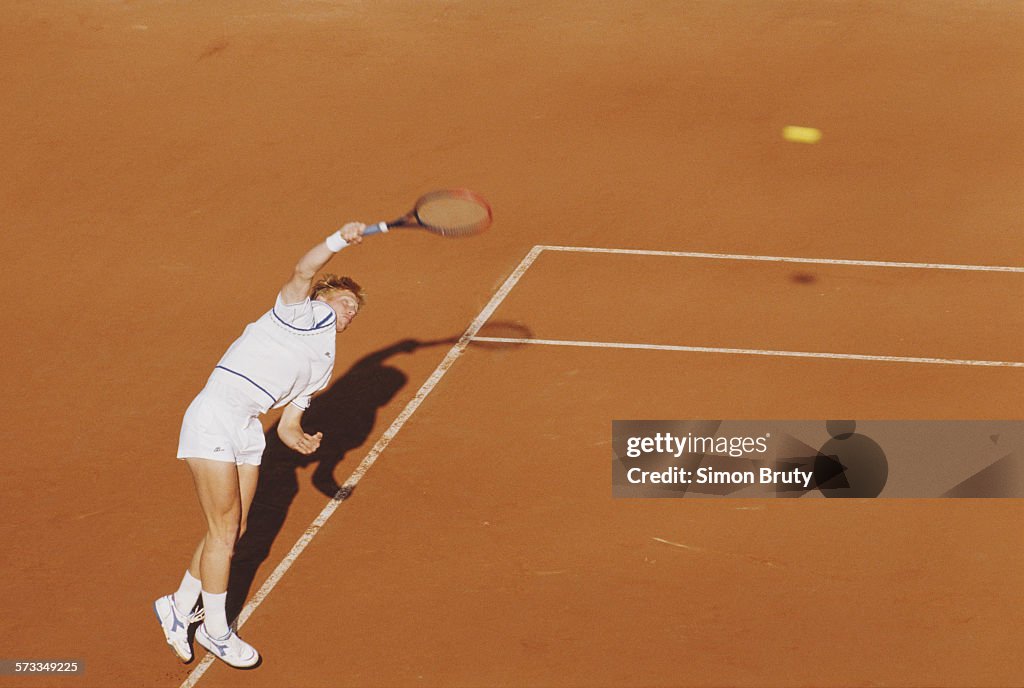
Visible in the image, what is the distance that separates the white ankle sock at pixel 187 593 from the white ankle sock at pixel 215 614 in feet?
0.64

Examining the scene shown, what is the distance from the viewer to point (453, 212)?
32.1ft

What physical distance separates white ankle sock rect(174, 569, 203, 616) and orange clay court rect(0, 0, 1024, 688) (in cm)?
40

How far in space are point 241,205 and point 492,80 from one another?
4.55 meters

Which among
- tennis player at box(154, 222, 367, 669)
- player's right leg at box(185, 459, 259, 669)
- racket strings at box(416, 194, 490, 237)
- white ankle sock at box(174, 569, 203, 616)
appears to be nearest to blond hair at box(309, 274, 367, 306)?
tennis player at box(154, 222, 367, 669)

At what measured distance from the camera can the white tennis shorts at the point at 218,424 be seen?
8414 mm

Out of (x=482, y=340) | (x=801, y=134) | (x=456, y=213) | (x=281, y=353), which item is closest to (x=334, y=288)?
(x=281, y=353)

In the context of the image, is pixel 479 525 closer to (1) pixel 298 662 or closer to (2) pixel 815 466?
(1) pixel 298 662

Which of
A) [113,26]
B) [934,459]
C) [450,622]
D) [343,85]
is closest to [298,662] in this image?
[450,622]

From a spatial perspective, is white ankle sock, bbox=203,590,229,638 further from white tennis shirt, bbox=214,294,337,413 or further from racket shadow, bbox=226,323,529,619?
white tennis shirt, bbox=214,294,337,413

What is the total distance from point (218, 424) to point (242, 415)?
0.17 meters

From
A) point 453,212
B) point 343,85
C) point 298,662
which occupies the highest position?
point 453,212

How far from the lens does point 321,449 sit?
1100 cm

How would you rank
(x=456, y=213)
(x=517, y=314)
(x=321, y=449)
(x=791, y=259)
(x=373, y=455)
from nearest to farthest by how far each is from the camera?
(x=456, y=213), (x=373, y=455), (x=321, y=449), (x=517, y=314), (x=791, y=259)

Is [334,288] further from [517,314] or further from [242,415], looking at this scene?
[517,314]
